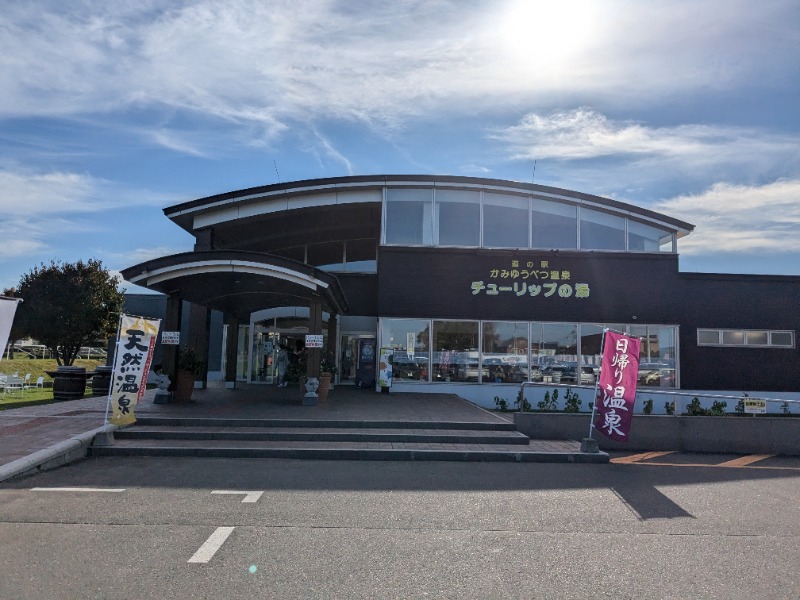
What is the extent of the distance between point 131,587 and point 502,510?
3.95 meters

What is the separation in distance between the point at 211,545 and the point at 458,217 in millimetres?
15782

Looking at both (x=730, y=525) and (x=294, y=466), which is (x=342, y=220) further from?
(x=730, y=525)

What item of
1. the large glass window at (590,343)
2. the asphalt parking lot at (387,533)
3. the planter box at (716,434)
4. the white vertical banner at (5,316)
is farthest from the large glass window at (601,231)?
the white vertical banner at (5,316)

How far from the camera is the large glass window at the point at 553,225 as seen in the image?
66.1ft

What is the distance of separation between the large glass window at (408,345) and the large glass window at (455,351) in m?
0.31

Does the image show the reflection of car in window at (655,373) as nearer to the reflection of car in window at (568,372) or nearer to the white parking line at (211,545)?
the reflection of car in window at (568,372)

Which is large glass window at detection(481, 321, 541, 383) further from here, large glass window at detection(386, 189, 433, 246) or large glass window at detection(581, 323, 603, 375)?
large glass window at detection(386, 189, 433, 246)

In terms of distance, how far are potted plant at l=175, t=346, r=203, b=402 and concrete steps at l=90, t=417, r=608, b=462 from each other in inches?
117

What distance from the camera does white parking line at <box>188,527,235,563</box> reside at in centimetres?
506

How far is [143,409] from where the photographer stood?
12.9 m

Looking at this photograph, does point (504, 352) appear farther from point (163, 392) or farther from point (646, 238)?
point (163, 392)

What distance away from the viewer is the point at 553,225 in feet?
66.6

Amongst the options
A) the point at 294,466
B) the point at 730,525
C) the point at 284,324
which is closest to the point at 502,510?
the point at 730,525

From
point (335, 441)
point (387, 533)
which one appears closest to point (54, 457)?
point (335, 441)
